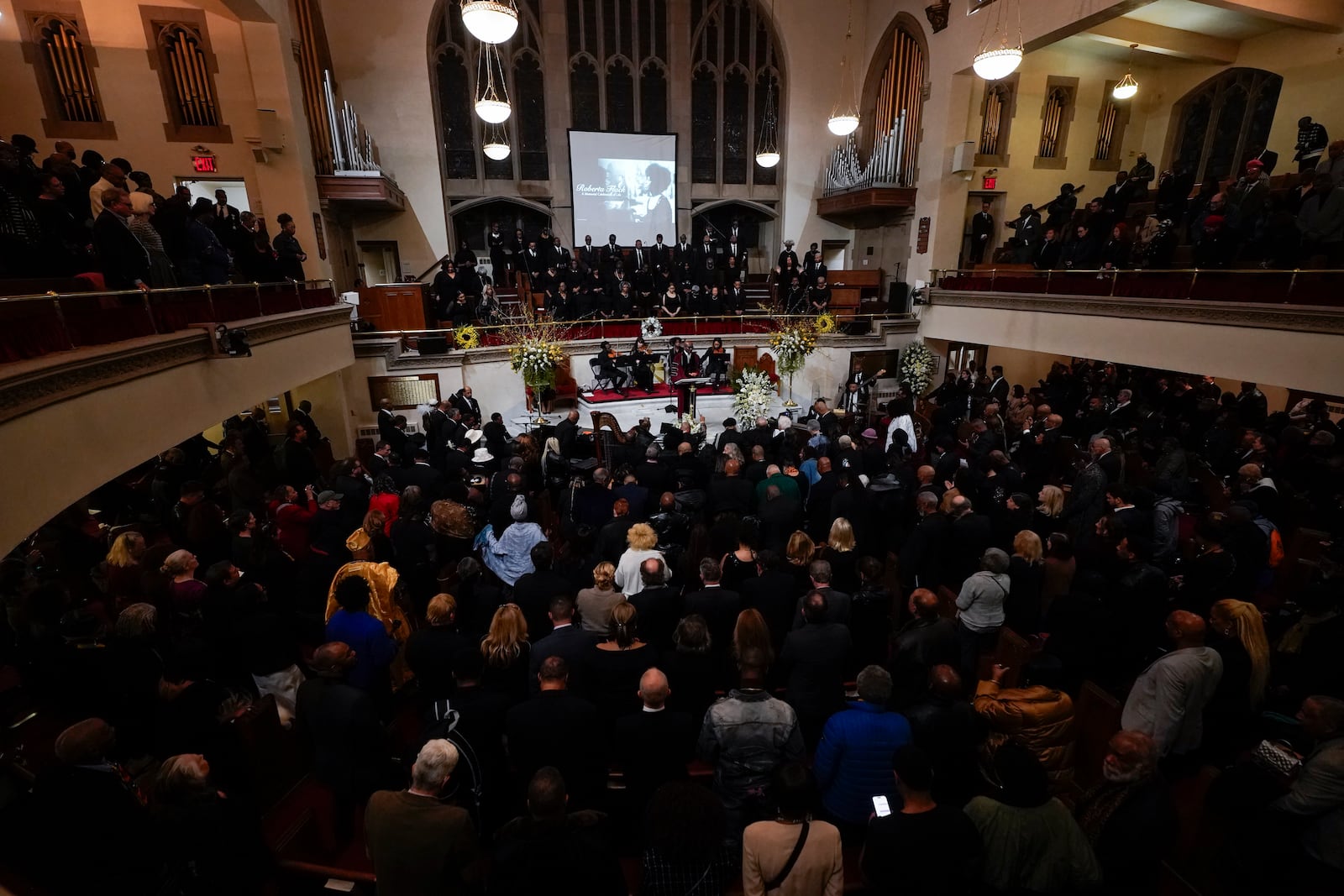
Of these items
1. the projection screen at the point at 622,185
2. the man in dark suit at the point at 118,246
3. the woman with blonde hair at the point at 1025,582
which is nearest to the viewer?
the woman with blonde hair at the point at 1025,582

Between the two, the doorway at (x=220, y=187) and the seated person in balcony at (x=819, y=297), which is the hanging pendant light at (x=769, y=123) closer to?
the seated person in balcony at (x=819, y=297)

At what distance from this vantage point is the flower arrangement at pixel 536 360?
32.4 ft

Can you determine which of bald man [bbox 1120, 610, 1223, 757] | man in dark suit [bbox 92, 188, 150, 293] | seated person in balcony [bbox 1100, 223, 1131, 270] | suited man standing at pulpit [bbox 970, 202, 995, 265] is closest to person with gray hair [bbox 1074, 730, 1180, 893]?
bald man [bbox 1120, 610, 1223, 757]

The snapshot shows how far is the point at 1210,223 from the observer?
7824 millimetres

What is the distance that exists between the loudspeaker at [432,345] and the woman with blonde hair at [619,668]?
8986 millimetres

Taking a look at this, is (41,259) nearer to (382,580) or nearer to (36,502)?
(36,502)

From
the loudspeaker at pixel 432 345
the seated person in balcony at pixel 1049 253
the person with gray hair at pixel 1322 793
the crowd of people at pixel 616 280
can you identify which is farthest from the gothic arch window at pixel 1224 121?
the loudspeaker at pixel 432 345

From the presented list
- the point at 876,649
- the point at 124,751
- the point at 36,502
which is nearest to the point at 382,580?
the point at 124,751

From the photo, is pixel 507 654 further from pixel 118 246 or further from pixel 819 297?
pixel 819 297

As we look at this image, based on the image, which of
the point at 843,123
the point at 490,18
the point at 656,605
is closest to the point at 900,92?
the point at 843,123

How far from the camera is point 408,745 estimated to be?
3424 mm

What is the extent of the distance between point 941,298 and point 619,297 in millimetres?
7060

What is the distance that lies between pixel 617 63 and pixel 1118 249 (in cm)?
1184

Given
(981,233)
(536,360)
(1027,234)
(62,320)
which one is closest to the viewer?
(62,320)
